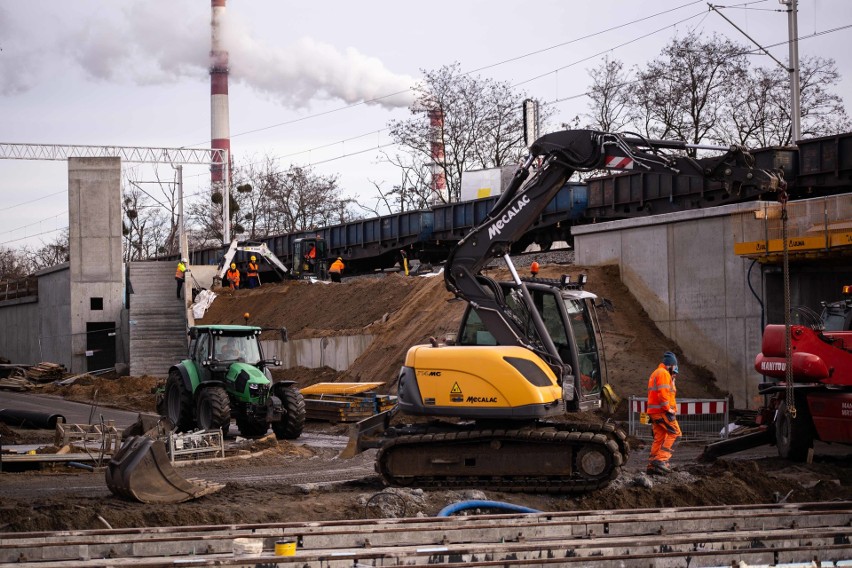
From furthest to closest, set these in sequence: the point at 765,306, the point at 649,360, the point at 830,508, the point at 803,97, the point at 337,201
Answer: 1. the point at 337,201
2. the point at 803,97
3. the point at 649,360
4. the point at 765,306
5. the point at 830,508

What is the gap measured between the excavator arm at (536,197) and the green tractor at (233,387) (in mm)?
7424

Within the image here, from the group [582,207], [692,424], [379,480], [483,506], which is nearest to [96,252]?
[582,207]

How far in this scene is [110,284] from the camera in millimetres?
46219

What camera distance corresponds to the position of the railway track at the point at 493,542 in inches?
342

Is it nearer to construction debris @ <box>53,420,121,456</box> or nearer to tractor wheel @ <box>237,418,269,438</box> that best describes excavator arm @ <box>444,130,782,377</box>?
construction debris @ <box>53,420,121,456</box>

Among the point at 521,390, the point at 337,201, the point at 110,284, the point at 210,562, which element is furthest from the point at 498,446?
the point at 337,201

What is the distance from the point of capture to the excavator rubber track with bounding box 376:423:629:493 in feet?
40.8

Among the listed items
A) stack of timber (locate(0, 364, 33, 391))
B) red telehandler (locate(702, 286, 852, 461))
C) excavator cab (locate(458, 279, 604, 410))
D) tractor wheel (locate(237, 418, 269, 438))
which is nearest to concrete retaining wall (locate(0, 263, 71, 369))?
stack of timber (locate(0, 364, 33, 391))

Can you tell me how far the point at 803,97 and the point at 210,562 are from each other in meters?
35.8

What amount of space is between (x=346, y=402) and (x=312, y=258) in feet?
66.3

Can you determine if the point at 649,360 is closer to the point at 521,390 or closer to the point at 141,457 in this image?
the point at 521,390

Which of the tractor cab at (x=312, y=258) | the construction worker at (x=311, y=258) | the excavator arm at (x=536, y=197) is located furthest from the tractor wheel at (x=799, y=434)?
the construction worker at (x=311, y=258)

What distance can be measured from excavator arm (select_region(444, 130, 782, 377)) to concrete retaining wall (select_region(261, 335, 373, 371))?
628 inches

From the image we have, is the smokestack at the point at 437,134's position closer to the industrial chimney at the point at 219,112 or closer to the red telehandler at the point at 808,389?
the industrial chimney at the point at 219,112
